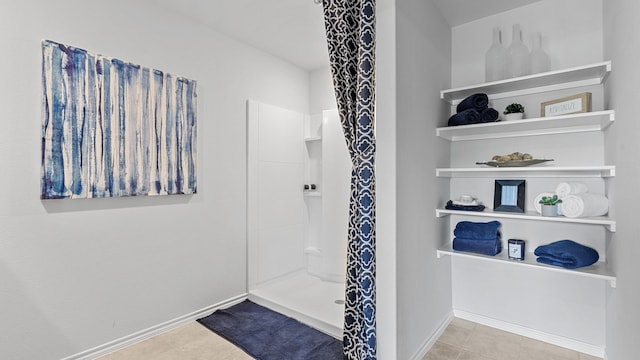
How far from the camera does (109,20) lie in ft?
6.82

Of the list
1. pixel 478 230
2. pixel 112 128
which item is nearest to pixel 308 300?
pixel 478 230

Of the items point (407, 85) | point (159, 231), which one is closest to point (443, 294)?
point (407, 85)

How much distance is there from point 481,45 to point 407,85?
1.03 m

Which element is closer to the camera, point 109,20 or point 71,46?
point 71,46

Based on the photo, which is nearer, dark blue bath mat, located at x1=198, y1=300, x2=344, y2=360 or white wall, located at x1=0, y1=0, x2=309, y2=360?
white wall, located at x1=0, y1=0, x2=309, y2=360

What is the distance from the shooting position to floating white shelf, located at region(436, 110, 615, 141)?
175 cm

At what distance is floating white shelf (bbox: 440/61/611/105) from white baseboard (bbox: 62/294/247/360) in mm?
2536

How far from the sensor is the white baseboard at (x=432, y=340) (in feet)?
6.33

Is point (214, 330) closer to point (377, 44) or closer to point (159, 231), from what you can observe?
point (159, 231)

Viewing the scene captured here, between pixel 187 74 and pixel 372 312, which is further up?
pixel 187 74

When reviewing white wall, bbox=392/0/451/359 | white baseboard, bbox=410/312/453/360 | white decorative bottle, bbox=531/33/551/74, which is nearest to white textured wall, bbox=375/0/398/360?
white wall, bbox=392/0/451/359

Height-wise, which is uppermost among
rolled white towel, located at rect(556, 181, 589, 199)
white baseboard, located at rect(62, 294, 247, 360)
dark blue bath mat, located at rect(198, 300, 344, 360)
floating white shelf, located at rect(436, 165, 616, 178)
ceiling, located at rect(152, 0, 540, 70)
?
ceiling, located at rect(152, 0, 540, 70)

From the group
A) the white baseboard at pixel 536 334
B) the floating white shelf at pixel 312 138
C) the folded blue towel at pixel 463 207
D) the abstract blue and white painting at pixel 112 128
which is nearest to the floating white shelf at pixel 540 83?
the folded blue towel at pixel 463 207

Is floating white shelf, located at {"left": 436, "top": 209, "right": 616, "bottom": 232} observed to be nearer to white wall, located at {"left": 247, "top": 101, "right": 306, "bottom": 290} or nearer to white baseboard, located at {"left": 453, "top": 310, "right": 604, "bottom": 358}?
white baseboard, located at {"left": 453, "top": 310, "right": 604, "bottom": 358}
